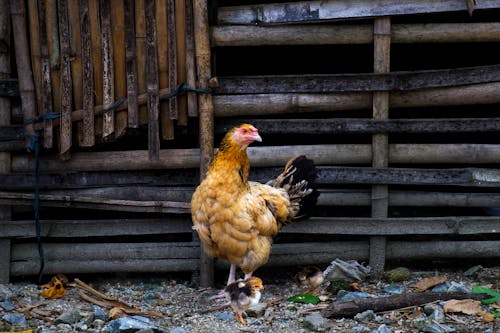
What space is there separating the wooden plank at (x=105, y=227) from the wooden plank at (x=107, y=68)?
89 centimetres

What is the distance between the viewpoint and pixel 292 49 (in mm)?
6891

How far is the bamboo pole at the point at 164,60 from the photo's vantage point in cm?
550

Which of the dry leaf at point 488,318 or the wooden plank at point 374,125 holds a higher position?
the wooden plank at point 374,125

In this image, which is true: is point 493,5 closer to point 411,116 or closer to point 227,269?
point 411,116

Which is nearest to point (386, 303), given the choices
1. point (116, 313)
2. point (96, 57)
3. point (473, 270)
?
point (473, 270)

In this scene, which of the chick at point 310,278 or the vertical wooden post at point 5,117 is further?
the chick at point 310,278

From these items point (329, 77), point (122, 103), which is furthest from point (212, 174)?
point (329, 77)

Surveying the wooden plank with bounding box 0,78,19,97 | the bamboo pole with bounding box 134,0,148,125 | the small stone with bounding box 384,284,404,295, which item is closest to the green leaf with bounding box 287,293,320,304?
the small stone with bounding box 384,284,404,295

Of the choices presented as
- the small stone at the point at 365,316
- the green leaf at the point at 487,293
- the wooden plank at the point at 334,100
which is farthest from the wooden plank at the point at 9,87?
the green leaf at the point at 487,293

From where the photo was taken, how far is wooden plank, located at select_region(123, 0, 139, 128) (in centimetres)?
548

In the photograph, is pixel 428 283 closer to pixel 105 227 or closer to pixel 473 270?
pixel 473 270

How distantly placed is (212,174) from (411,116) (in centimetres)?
251

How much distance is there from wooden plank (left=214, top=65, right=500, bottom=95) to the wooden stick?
1.80 metres

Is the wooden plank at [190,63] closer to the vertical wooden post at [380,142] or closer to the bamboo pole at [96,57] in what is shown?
the bamboo pole at [96,57]
